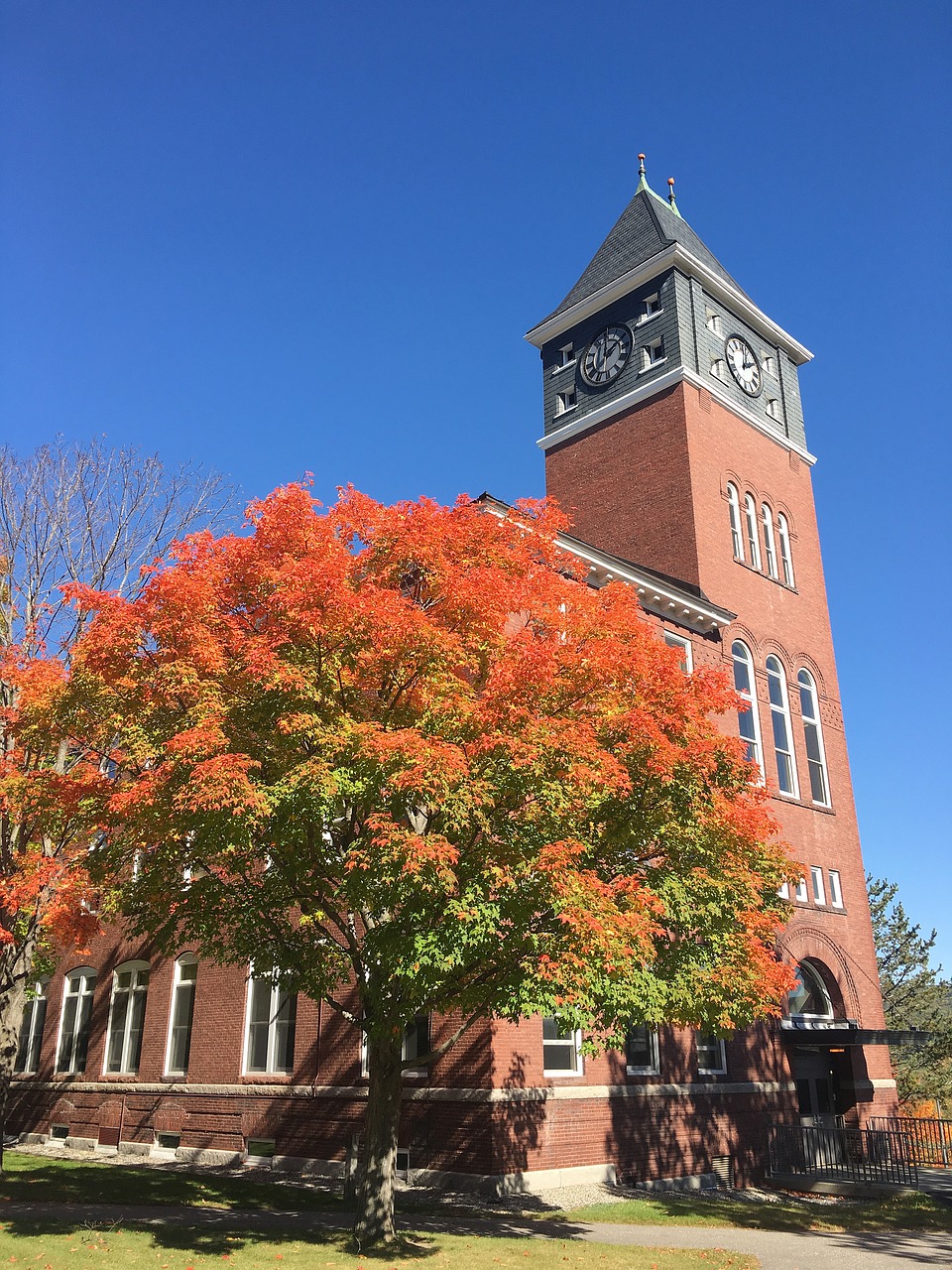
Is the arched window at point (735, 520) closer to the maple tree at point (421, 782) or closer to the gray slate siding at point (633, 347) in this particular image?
the gray slate siding at point (633, 347)

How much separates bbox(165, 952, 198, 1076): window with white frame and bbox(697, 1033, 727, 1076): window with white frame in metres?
12.2

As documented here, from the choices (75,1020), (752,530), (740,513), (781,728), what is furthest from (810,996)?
(75,1020)

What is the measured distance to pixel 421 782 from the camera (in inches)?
441

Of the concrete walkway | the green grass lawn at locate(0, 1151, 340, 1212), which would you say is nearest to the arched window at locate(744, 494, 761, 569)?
the concrete walkway

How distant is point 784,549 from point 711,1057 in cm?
1616

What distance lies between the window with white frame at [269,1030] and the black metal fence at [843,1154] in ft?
37.8

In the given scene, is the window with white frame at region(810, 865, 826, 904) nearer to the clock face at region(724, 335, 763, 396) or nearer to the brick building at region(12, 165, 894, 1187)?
the brick building at region(12, 165, 894, 1187)

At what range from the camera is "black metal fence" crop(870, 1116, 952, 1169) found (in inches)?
1020

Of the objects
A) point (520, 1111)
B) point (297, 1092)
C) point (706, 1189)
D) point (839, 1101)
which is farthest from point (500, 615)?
point (839, 1101)

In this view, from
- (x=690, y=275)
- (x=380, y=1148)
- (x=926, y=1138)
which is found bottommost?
(x=926, y=1138)

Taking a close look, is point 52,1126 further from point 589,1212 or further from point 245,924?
point 245,924

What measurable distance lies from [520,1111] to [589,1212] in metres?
1.96

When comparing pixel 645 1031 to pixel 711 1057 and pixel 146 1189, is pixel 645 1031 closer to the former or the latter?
pixel 711 1057

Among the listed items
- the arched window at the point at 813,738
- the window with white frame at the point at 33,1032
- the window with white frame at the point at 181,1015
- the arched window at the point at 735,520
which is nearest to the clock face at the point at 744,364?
the arched window at the point at 735,520
